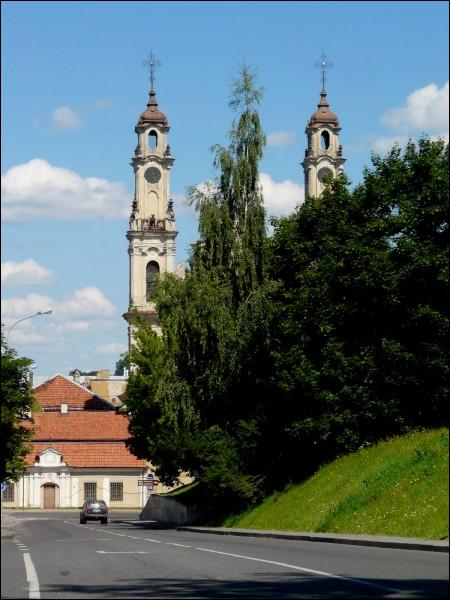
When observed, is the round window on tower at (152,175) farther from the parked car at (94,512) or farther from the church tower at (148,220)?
the parked car at (94,512)

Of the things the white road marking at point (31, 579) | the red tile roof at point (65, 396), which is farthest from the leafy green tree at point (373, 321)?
the red tile roof at point (65, 396)

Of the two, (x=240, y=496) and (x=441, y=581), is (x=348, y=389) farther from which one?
(x=441, y=581)

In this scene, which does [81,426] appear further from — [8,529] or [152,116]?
[8,529]

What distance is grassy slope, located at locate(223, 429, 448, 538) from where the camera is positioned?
1196 inches

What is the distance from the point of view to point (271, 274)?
50906 millimetres

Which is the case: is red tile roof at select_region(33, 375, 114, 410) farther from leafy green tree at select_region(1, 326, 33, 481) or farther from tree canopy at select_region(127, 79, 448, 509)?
tree canopy at select_region(127, 79, 448, 509)

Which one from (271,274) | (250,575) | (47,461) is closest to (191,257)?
(271,274)

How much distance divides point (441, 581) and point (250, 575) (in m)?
2.80

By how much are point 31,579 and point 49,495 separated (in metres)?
88.7

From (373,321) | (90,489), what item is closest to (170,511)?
(373,321)

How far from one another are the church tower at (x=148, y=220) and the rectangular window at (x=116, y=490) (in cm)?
1914

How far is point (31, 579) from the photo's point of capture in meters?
16.7

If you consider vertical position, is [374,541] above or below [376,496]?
below

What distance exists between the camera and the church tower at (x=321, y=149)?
405 feet
